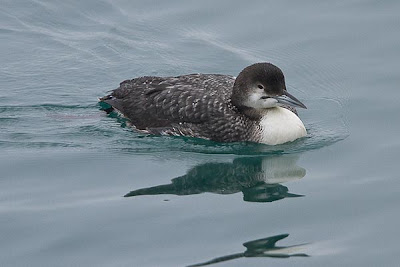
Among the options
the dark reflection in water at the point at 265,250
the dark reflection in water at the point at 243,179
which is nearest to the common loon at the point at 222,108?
the dark reflection in water at the point at 243,179

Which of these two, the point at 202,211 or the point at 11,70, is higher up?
the point at 11,70

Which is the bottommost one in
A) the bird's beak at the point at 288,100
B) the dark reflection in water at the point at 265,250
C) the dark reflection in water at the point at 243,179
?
the dark reflection in water at the point at 265,250

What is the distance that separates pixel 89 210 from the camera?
9.42m

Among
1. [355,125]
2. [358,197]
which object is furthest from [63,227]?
[355,125]

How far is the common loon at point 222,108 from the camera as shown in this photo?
36.6 feet

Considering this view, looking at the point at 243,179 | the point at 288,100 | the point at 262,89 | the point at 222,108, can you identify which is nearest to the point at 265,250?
the point at 243,179

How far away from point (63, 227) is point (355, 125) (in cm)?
384

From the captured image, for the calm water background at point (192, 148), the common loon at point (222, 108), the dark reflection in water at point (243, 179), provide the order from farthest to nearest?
the common loon at point (222, 108), the dark reflection in water at point (243, 179), the calm water background at point (192, 148)

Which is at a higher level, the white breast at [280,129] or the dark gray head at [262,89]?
the dark gray head at [262,89]

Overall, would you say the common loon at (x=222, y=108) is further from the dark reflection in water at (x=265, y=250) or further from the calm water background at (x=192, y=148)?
the dark reflection in water at (x=265, y=250)

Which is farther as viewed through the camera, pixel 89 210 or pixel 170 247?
pixel 89 210

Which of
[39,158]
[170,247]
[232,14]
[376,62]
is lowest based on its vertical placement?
[170,247]

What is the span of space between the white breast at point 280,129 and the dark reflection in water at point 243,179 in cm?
34

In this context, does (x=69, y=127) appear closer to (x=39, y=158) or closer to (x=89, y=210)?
(x=39, y=158)
